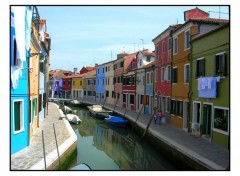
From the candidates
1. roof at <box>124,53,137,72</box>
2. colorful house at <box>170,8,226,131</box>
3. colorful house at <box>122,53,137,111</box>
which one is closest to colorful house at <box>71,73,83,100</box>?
roof at <box>124,53,137,72</box>

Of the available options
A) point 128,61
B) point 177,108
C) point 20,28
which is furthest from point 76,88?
point 20,28

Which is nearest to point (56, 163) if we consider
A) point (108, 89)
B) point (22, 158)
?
point (22, 158)

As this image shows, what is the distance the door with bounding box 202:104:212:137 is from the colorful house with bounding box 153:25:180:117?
6.16 m

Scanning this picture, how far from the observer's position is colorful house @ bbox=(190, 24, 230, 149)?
528 inches

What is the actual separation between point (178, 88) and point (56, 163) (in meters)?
11.0

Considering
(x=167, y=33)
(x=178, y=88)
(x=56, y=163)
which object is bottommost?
(x=56, y=163)

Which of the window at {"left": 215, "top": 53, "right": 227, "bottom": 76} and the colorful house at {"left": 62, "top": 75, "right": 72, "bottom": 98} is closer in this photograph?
the window at {"left": 215, "top": 53, "right": 227, "bottom": 76}

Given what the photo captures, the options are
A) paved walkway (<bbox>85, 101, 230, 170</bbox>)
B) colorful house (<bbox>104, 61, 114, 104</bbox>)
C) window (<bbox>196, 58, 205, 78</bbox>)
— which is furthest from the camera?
colorful house (<bbox>104, 61, 114, 104</bbox>)

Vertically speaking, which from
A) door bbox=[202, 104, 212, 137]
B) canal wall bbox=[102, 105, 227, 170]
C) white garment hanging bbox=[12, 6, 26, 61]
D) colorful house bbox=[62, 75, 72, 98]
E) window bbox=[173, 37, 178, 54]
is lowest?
canal wall bbox=[102, 105, 227, 170]

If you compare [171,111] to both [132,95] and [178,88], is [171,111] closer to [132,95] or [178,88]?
[178,88]

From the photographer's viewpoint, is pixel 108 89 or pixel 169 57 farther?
pixel 108 89

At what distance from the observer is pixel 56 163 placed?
11.4 meters

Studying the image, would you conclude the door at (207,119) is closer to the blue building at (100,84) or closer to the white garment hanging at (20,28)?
the white garment hanging at (20,28)

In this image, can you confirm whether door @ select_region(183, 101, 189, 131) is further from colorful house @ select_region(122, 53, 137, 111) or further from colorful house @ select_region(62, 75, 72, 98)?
colorful house @ select_region(62, 75, 72, 98)
